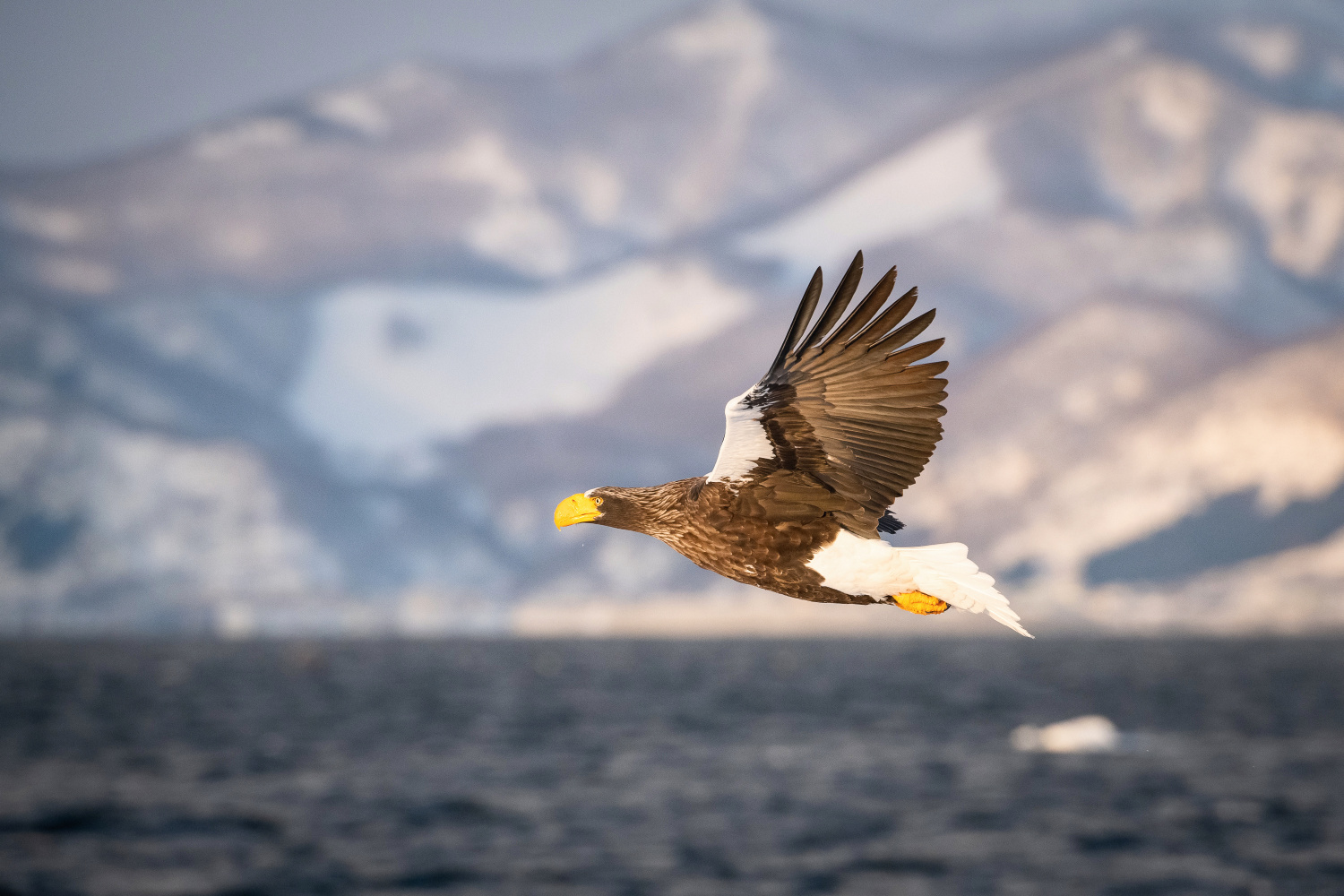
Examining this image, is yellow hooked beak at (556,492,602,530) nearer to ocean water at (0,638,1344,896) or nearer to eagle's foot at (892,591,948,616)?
eagle's foot at (892,591,948,616)

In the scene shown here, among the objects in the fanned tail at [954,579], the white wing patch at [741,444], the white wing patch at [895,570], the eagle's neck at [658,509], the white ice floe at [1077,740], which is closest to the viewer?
the fanned tail at [954,579]

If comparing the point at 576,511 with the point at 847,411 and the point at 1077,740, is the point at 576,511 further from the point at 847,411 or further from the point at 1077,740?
the point at 1077,740

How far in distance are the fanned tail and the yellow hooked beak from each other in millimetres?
1590

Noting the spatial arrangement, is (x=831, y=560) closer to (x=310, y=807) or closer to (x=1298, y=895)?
(x=1298, y=895)

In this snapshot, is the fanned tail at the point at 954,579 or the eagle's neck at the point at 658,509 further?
the eagle's neck at the point at 658,509

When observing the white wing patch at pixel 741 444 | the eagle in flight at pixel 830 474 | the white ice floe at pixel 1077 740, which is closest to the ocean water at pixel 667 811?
the white ice floe at pixel 1077 740

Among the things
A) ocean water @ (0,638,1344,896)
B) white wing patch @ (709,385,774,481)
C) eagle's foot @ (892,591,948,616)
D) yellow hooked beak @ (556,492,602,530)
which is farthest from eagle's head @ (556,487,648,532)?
ocean water @ (0,638,1344,896)

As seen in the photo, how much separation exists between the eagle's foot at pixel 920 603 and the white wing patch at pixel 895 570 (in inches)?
1.2

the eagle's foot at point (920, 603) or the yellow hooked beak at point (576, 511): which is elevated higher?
the yellow hooked beak at point (576, 511)

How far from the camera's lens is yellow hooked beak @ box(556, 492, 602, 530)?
6.63 m

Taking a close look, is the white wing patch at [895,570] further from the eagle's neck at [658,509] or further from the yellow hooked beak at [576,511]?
the yellow hooked beak at [576,511]

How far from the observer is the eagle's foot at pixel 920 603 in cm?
664

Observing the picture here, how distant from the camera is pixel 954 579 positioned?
680 centimetres

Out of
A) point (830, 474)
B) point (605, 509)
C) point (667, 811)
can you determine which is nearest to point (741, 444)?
point (830, 474)
